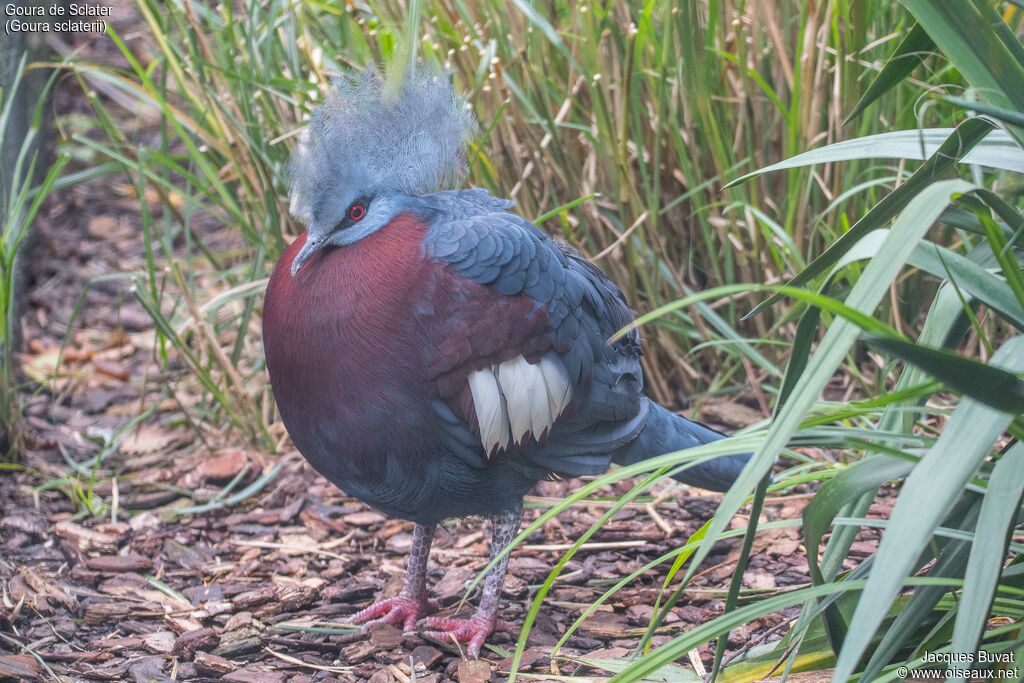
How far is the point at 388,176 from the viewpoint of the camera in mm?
2350

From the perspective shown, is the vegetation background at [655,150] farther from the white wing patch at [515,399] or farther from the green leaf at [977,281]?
the green leaf at [977,281]

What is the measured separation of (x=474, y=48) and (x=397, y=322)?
1346 millimetres

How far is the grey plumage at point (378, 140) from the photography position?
7.42 feet

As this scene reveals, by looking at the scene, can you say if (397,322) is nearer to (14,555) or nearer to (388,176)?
(388,176)

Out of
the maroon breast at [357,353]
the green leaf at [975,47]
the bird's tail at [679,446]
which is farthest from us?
the bird's tail at [679,446]

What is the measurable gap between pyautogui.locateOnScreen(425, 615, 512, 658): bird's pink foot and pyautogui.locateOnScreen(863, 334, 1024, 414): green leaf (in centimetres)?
140

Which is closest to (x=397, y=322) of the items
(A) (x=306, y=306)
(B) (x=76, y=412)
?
(A) (x=306, y=306)

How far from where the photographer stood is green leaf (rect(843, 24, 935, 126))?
5.56ft

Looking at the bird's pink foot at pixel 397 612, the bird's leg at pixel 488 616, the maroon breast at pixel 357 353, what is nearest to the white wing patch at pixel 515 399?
the maroon breast at pixel 357 353

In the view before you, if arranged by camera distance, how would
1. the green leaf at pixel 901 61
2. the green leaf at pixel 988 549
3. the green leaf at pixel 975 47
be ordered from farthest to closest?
1. the green leaf at pixel 901 61
2. the green leaf at pixel 975 47
3. the green leaf at pixel 988 549

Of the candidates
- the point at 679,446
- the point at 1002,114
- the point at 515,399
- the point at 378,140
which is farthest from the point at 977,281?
the point at 378,140

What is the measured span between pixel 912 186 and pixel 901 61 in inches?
10.4

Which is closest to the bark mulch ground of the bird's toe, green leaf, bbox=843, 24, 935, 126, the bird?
the bird's toe

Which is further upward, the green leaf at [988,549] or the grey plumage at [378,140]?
the grey plumage at [378,140]
